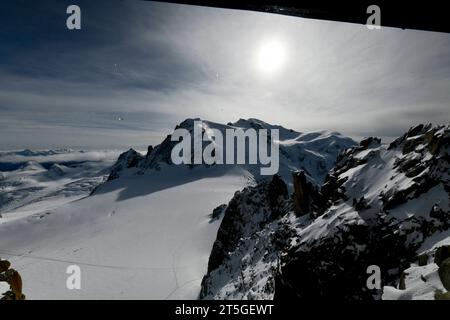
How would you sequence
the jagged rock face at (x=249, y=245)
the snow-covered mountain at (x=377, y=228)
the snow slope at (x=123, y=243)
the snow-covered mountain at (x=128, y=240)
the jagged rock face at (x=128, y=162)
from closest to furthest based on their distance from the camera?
the snow-covered mountain at (x=377, y=228) < the jagged rock face at (x=249, y=245) < the snow slope at (x=123, y=243) < the snow-covered mountain at (x=128, y=240) < the jagged rock face at (x=128, y=162)

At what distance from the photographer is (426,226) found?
28.8 feet

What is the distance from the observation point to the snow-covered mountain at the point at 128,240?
34.6 m

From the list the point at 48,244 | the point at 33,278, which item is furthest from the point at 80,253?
the point at 48,244

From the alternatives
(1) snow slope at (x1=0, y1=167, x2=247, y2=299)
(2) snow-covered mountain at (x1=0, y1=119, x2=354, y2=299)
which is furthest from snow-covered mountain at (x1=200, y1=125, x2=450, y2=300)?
(1) snow slope at (x1=0, y1=167, x2=247, y2=299)

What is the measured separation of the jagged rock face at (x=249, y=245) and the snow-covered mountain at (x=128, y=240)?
1.70 metres

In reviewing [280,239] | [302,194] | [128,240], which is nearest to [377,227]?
[302,194]

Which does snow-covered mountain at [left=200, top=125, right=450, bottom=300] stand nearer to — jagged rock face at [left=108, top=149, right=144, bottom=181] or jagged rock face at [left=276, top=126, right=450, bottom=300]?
jagged rock face at [left=276, top=126, right=450, bottom=300]

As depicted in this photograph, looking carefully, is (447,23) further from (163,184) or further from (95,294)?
(163,184)

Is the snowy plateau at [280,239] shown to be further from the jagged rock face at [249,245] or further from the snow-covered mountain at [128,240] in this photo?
the snow-covered mountain at [128,240]

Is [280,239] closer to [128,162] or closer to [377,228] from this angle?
[377,228]

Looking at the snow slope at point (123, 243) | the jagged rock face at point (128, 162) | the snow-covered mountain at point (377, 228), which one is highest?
the jagged rock face at point (128, 162)

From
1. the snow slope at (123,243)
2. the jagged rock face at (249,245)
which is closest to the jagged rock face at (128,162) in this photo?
the snow slope at (123,243)

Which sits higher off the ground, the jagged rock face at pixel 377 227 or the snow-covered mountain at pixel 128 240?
the jagged rock face at pixel 377 227
